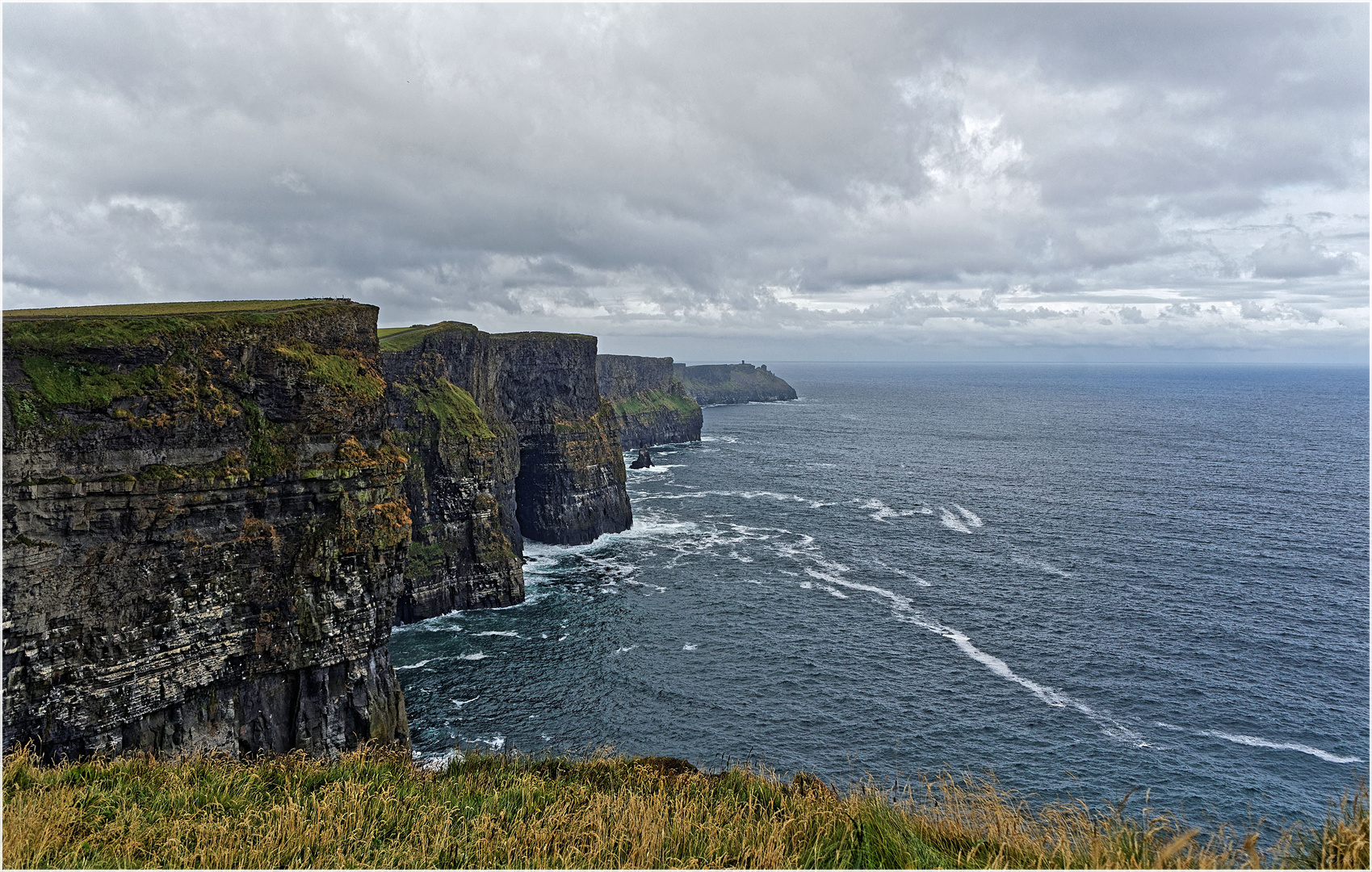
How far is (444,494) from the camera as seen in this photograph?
69.8 metres

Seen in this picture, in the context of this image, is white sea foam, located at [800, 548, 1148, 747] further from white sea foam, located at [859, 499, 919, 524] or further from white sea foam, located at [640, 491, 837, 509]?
white sea foam, located at [640, 491, 837, 509]

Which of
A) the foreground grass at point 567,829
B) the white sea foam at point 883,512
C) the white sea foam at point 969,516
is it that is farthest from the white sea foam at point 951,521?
the foreground grass at point 567,829

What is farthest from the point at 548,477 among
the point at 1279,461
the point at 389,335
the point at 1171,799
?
the point at 1279,461

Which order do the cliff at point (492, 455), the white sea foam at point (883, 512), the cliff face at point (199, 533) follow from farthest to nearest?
the white sea foam at point (883, 512), the cliff at point (492, 455), the cliff face at point (199, 533)

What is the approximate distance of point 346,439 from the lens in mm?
41875

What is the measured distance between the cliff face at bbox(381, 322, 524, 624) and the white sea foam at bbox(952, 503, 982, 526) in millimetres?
59954

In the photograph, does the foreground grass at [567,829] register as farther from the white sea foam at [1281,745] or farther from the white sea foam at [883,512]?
the white sea foam at [883,512]

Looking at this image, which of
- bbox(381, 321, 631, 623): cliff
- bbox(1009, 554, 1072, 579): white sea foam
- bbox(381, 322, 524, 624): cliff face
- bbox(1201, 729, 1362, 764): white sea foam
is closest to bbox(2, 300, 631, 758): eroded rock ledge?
bbox(381, 322, 524, 624): cliff face

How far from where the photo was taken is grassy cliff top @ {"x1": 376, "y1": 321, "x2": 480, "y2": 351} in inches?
2908

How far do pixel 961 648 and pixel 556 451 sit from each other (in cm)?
5623

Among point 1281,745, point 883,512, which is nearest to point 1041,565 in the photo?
point 883,512

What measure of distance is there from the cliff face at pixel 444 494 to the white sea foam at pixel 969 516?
197 feet

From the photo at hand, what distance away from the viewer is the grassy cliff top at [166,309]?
38875mm

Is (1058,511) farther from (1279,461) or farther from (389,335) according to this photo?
(389,335)
